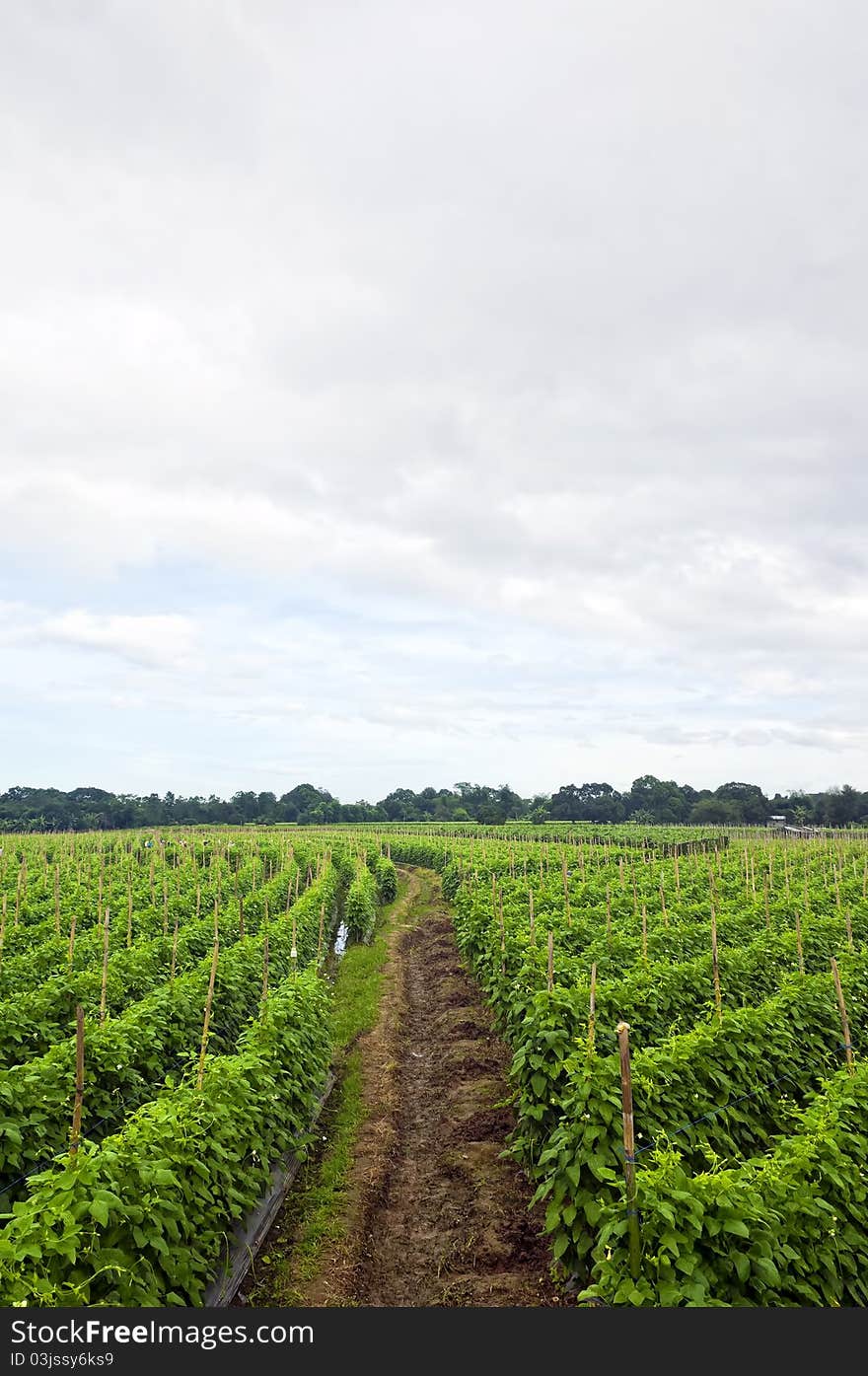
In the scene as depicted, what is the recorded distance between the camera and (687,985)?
1052 cm

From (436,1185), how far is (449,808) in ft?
392

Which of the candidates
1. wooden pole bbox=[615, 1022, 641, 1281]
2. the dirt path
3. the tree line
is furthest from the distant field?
the tree line

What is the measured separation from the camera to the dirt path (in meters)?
6.67

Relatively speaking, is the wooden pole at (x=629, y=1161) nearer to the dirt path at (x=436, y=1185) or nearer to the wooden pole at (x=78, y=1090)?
the dirt path at (x=436, y=1185)

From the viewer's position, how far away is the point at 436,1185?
859cm

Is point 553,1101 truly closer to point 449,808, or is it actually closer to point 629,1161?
point 629,1161

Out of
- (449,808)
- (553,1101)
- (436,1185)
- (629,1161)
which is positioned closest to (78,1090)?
(629,1161)

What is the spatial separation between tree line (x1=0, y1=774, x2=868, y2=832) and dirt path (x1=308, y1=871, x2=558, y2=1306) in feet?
259

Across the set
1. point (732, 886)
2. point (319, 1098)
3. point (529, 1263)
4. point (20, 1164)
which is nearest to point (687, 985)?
point (529, 1263)

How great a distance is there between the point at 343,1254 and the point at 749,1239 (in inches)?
169

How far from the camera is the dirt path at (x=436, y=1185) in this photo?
667cm

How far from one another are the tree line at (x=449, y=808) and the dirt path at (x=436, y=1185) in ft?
259

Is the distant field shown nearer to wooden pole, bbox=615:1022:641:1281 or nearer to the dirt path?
wooden pole, bbox=615:1022:641:1281

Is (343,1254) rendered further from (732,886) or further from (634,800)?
(634,800)
